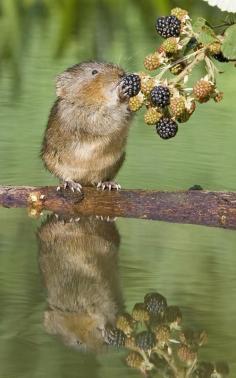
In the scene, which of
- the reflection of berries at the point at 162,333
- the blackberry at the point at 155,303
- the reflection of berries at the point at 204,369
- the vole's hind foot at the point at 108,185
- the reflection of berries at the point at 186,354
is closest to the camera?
the reflection of berries at the point at 204,369

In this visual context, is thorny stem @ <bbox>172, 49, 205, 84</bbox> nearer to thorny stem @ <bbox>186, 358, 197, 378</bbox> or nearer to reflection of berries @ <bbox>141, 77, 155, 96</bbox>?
reflection of berries @ <bbox>141, 77, 155, 96</bbox>

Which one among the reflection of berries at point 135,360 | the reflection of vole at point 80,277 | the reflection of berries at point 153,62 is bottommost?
the reflection of vole at point 80,277

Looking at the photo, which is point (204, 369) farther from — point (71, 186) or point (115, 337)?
point (71, 186)

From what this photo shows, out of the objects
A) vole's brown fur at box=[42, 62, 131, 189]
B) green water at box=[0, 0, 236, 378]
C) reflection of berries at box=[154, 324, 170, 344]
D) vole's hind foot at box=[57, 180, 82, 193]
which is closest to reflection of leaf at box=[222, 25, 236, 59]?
green water at box=[0, 0, 236, 378]

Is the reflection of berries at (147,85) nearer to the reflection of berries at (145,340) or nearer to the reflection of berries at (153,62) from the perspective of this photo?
the reflection of berries at (153,62)

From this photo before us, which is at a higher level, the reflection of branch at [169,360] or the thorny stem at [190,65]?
the thorny stem at [190,65]

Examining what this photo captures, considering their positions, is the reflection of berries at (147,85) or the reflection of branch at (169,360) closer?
the reflection of branch at (169,360)

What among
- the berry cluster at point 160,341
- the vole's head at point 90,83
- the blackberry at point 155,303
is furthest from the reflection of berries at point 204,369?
the vole's head at point 90,83
